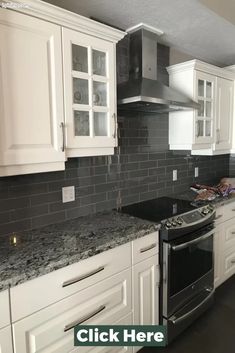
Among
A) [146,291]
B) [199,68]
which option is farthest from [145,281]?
[199,68]

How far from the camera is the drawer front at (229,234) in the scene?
8.27 ft

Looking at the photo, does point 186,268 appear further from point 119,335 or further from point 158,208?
point 119,335

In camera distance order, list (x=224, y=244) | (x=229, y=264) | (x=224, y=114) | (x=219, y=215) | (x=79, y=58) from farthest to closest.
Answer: (x=224, y=114) < (x=229, y=264) < (x=224, y=244) < (x=219, y=215) < (x=79, y=58)

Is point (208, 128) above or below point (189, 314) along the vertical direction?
above

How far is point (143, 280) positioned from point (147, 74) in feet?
5.35

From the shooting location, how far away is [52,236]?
157 cm

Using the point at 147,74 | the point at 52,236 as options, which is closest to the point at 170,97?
the point at 147,74

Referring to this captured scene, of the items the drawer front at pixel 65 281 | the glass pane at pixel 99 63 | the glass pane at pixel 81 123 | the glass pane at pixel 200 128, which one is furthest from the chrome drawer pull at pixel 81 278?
the glass pane at pixel 200 128

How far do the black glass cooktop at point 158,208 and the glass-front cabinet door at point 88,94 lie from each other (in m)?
0.61

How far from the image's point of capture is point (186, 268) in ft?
6.36

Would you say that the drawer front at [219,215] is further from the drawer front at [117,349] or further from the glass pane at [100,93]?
the glass pane at [100,93]

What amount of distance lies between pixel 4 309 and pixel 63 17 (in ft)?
4.91

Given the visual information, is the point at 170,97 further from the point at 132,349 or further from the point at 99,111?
the point at 132,349

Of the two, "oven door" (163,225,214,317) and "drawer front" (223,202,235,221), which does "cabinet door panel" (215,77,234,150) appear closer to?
"drawer front" (223,202,235,221)
